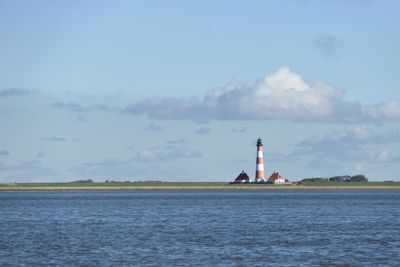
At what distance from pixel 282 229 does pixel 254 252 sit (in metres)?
17.4

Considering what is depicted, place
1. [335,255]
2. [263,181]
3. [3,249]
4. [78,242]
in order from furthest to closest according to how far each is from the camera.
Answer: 1. [263,181]
2. [78,242]
3. [3,249]
4. [335,255]

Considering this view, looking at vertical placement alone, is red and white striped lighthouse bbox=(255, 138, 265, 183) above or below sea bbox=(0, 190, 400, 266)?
above

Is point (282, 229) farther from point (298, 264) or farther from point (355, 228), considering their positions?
point (298, 264)

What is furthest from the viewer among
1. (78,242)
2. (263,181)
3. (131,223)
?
(263,181)

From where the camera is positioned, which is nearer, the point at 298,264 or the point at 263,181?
the point at 298,264

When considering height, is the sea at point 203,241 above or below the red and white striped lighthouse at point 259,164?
below

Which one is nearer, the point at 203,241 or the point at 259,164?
the point at 203,241

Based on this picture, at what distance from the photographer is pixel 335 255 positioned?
151ft

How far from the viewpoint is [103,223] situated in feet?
243

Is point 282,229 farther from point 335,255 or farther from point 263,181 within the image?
point 263,181

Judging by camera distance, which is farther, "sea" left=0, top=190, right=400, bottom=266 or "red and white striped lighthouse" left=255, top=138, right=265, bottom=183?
"red and white striped lighthouse" left=255, top=138, right=265, bottom=183

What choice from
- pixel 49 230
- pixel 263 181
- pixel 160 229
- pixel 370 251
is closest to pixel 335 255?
pixel 370 251

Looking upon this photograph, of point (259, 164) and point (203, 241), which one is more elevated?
point (259, 164)

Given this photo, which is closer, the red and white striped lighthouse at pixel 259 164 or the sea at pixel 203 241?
the sea at pixel 203 241
